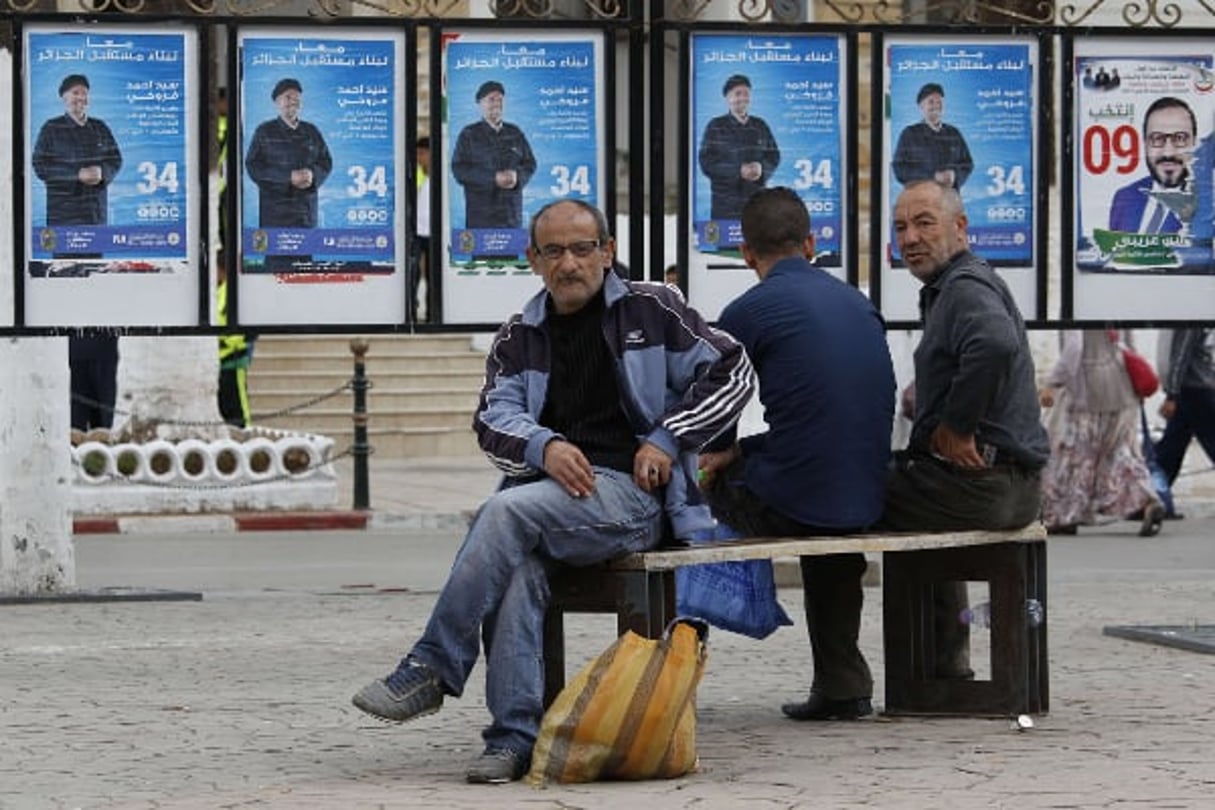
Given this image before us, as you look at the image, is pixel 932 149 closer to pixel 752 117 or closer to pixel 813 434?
pixel 752 117

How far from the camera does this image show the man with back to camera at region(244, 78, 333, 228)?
1305cm

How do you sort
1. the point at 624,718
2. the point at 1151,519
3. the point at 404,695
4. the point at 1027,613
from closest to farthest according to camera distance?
the point at 624,718 < the point at 404,695 < the point at 1027,613 < the point at 1151,519

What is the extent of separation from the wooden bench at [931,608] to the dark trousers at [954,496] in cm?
6

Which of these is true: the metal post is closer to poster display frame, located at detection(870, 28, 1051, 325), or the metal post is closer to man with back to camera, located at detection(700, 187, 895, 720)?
poster display frame, located at detection(870, 28, 1051, 325)

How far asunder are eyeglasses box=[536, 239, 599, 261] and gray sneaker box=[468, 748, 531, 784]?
4.60ft

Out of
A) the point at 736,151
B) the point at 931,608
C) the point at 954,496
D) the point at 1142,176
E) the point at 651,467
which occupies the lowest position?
the point at 931,608

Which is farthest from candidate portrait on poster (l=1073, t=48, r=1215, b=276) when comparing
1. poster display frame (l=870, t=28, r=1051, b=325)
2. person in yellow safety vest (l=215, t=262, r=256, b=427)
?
person in yellow safety vest (l=215, t=262, r=256, b=427)

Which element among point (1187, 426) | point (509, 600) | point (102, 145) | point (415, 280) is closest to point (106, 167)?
point (102, 145)

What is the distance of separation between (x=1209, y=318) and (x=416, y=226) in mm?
3258

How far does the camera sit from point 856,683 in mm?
10008

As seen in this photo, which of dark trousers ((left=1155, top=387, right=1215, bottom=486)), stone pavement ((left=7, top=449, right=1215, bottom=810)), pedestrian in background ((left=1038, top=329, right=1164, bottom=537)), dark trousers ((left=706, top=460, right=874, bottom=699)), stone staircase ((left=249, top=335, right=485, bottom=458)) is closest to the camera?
stone pavement ((left=7, top=449, right=1215, bottom=810))

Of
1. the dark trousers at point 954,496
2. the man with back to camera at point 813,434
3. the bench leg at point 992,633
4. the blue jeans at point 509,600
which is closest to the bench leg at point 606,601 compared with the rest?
the blue jeans at point 509,600

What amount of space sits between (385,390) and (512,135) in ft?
47.7

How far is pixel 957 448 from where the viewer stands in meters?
9.77
